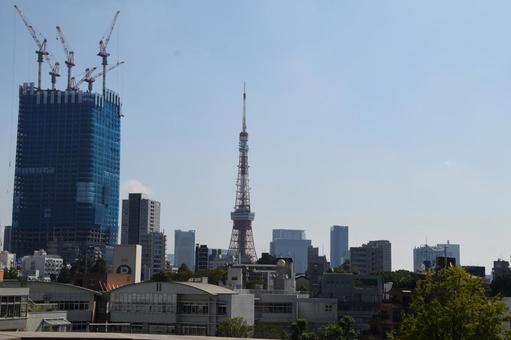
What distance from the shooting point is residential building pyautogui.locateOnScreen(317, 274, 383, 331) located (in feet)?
273

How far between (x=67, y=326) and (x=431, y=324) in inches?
1241

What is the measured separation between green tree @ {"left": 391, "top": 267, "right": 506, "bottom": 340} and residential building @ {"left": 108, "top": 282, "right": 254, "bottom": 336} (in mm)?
36197

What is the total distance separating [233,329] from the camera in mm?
52219

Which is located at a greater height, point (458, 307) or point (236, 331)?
point (458, 307)

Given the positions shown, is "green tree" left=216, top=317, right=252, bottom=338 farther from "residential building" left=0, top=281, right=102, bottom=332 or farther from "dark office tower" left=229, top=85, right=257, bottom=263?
"dark office tower" left=229, top=85, right=257, bottom=263

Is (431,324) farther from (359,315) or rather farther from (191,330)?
(359,315)

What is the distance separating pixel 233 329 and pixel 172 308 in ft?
24.9

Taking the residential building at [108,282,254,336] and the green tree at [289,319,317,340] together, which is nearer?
the green tree at [289,319,317,340]

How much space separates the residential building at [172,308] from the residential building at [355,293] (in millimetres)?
28355

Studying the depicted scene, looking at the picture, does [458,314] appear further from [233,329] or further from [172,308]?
[172,308]

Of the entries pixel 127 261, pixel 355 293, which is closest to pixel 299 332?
pixel 355 293

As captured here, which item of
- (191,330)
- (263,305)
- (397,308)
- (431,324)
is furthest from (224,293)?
(431,324)

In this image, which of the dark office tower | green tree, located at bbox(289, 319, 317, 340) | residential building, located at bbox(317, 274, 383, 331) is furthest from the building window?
the dark office tower

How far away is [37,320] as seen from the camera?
4056 cm
